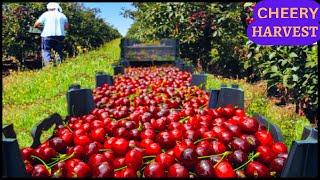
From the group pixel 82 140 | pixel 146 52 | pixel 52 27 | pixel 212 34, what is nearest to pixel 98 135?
pixel 82 140

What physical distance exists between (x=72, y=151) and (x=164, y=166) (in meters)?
0.49

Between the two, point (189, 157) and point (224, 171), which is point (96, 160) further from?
point (224, 171)

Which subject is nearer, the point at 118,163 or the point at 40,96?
the point at 118,163

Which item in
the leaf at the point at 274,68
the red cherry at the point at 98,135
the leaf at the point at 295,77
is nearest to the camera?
the red cherry at the point at 98,135

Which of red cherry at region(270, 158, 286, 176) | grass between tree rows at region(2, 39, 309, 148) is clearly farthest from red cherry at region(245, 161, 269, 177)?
grass between tree rows at region(2, 39, 309, 148)

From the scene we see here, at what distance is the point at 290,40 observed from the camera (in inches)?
199

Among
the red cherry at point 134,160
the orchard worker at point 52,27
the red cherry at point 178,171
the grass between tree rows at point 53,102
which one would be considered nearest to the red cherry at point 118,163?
the red cherry at point 134,160

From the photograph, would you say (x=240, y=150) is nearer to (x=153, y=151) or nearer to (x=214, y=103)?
(x=153, y=151)

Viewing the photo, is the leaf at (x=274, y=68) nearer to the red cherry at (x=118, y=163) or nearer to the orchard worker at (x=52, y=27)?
the red cherry at (x=118, y=163)

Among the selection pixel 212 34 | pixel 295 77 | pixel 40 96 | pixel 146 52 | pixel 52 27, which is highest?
pixel 52 27

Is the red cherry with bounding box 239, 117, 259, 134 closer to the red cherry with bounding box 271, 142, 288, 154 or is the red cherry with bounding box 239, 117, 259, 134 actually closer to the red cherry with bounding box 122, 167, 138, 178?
the red cherry with bounding box 271, 142, 288, 154

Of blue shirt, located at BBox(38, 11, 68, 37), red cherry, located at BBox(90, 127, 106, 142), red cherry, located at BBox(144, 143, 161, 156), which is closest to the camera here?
red cherry, located at BBox(144, 143, 161, 156)

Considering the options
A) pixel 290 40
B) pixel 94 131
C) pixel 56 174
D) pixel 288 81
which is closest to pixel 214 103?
pixel 94 131

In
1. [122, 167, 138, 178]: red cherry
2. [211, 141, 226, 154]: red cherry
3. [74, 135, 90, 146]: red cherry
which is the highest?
[211, 141, 226, 154]: red cherry
